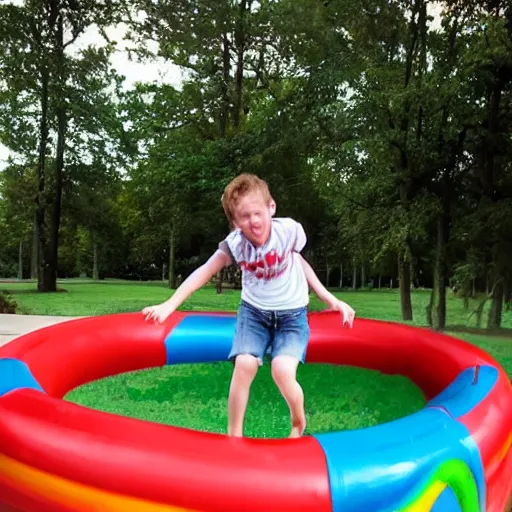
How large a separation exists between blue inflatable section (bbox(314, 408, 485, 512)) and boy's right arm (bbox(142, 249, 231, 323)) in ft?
1.97

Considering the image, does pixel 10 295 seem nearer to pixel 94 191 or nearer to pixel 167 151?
pixel 94 191

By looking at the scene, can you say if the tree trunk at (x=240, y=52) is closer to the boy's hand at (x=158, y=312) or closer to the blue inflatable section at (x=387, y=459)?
the boy's hand at (x=158, y=312)

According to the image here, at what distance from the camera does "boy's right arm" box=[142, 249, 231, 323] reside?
148cm

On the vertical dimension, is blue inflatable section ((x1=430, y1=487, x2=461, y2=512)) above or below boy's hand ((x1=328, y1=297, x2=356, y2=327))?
below

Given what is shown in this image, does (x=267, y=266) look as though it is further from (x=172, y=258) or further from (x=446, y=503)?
(x=172, y=258)

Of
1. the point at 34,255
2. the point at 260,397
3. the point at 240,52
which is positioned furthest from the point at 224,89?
the point at 260,397

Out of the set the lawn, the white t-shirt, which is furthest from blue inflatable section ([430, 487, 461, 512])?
the lawn

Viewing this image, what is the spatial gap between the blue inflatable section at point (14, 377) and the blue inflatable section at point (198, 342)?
1.02m

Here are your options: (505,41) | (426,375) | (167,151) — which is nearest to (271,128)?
(167,151)

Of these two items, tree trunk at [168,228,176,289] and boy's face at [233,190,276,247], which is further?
tree trunk at [168,228,176,289]

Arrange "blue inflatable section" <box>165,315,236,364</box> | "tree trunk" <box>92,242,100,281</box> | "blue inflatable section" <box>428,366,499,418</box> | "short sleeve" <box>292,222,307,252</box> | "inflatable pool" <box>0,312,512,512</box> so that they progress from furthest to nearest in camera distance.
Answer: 1. "tree trunk" <box>92,242,100,281</box>
2. "blue inflatable section" <box>165,315,236,364</box>
3. "short sleeve" <box>292,222,307,252</box>
4. "blue inflatable section" <box>428,366,499,418</box>
5. "inflatable pool" <box>0,312,512,512</box>

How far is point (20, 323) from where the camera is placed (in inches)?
181

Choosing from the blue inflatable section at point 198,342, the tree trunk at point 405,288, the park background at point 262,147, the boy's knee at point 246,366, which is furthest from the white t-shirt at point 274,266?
the tree trunk at point 405,288

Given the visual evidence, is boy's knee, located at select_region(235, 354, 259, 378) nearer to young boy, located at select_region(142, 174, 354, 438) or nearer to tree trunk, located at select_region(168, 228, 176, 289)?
young boy, located at select_region(142, 174, 354, 438)
